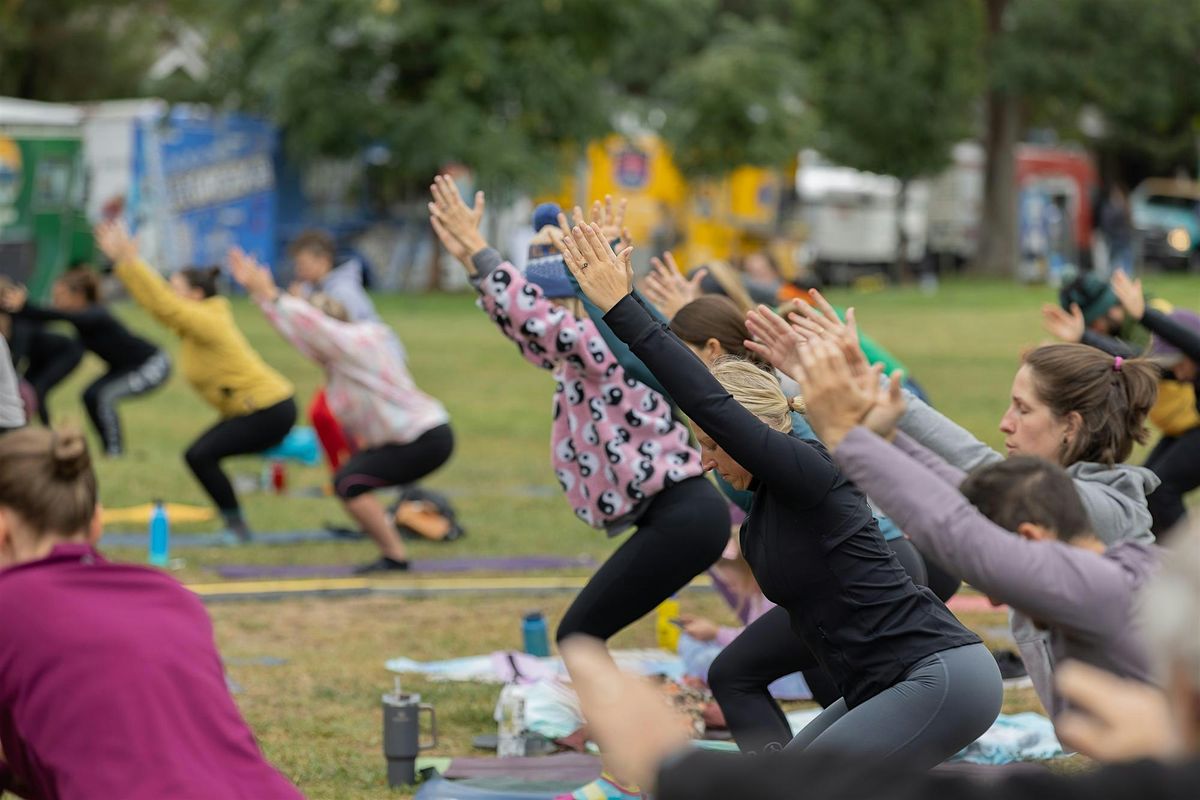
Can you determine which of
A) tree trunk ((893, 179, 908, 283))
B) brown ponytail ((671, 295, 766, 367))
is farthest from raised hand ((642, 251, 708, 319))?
tree trunk ((893, 179, 908, 283))

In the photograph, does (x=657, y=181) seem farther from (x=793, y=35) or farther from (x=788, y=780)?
(x=788, y=780)

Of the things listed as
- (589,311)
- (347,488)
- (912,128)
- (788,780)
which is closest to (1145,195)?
(912,128)

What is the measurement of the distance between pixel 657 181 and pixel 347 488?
3027 cm

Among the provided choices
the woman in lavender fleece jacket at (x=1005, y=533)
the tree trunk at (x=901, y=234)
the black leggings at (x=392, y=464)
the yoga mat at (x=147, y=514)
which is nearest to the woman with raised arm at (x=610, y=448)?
the woman in lavender fleece jacket at (x=1005, y=533)

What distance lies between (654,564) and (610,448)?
0.47 m

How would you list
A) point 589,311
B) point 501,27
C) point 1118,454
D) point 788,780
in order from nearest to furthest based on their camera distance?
1. point 788,780
2. point 1118,454
3. point 589,311
4. point 501,27

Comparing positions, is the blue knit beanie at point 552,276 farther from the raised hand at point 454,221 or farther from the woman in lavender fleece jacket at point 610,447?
the raised hand at point 454,221

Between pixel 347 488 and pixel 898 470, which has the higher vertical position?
pixel 898 470

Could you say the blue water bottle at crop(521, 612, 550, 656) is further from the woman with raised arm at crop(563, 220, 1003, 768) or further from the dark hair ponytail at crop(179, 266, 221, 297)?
the dark hair ponytail at crop(179, 266, 221, 297)

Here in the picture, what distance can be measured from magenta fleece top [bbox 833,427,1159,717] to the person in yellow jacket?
8.27 metres

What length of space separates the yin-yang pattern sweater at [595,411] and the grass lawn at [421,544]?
135cm

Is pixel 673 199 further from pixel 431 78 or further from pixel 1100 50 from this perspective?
pixel 1100 50

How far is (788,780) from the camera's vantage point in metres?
2.30

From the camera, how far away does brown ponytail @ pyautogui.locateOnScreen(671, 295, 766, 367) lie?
19.2ft
